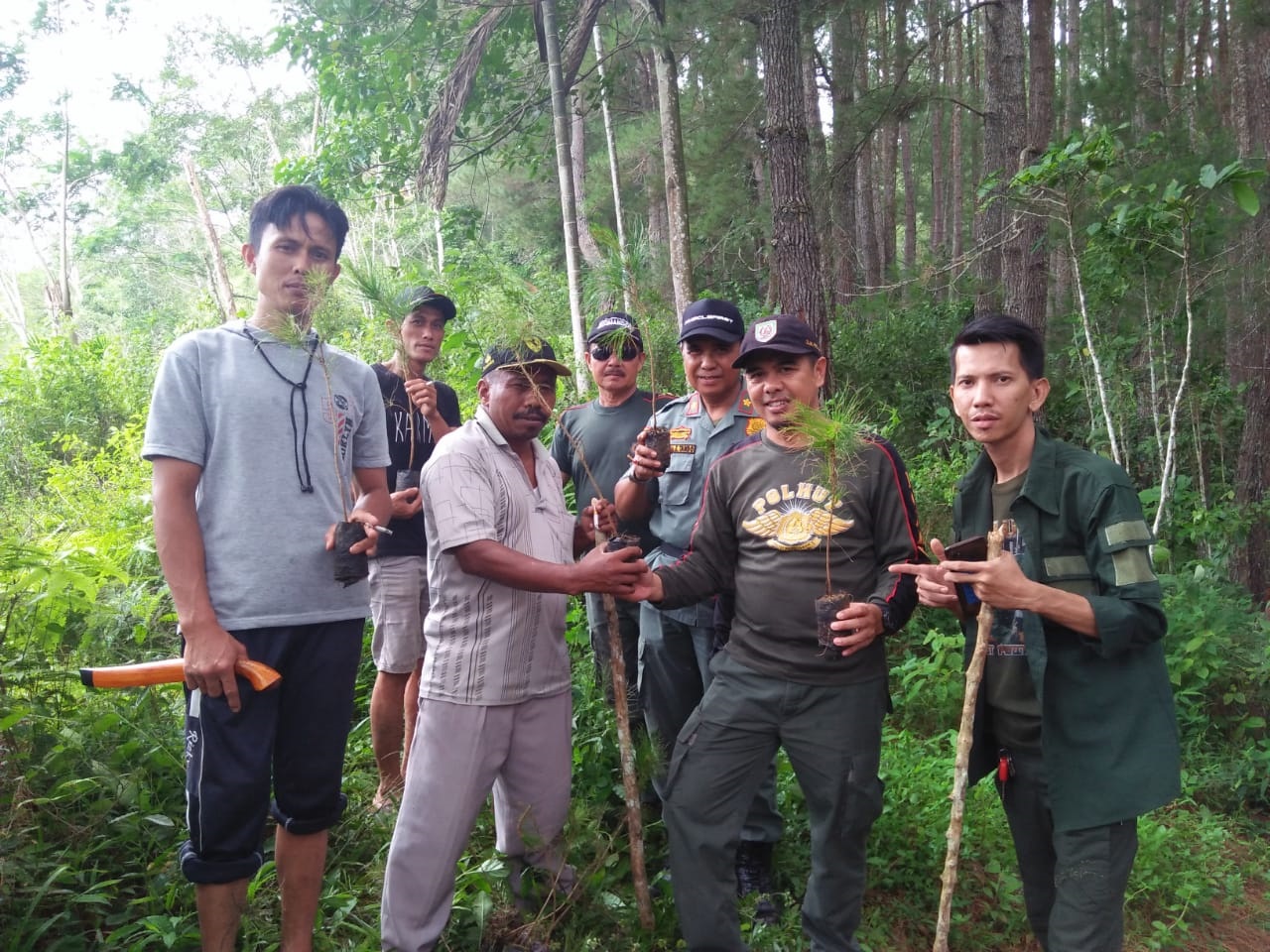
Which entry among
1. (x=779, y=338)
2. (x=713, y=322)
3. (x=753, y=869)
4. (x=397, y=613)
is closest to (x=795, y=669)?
(x=779, y=338)

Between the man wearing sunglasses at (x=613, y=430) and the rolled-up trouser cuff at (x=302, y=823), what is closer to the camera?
the rolled-up trouser cuff at (x=302, y=823)

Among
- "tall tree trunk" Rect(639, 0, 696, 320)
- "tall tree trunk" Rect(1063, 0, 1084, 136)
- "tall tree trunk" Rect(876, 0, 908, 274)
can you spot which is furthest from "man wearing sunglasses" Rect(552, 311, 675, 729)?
"tall tree trunk" Rect(1063, 0, 1084, 136)

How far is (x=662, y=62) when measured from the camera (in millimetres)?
8305

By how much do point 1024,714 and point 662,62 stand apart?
25.3 feet

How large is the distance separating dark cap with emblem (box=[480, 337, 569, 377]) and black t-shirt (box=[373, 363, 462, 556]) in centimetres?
118

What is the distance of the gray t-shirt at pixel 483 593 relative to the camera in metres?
2.54

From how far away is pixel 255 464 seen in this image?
7.67 ft

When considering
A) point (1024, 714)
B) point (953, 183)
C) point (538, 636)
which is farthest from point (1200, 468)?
point (953, 183)

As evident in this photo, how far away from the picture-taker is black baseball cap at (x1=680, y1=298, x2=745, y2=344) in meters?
3.44

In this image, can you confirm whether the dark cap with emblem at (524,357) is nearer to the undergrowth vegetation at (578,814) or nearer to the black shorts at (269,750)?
the undergrowth vegetation at (578,814)

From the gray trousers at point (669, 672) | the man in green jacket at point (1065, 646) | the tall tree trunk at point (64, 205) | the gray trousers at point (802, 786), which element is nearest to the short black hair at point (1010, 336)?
the man in green jacket at point (1065, 646)

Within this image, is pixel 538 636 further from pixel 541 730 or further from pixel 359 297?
pixel 359 297

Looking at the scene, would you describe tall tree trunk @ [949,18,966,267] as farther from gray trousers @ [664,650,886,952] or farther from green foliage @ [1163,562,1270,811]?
gray trousers @ [664,650,886,952]

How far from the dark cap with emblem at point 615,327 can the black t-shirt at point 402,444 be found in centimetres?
95
